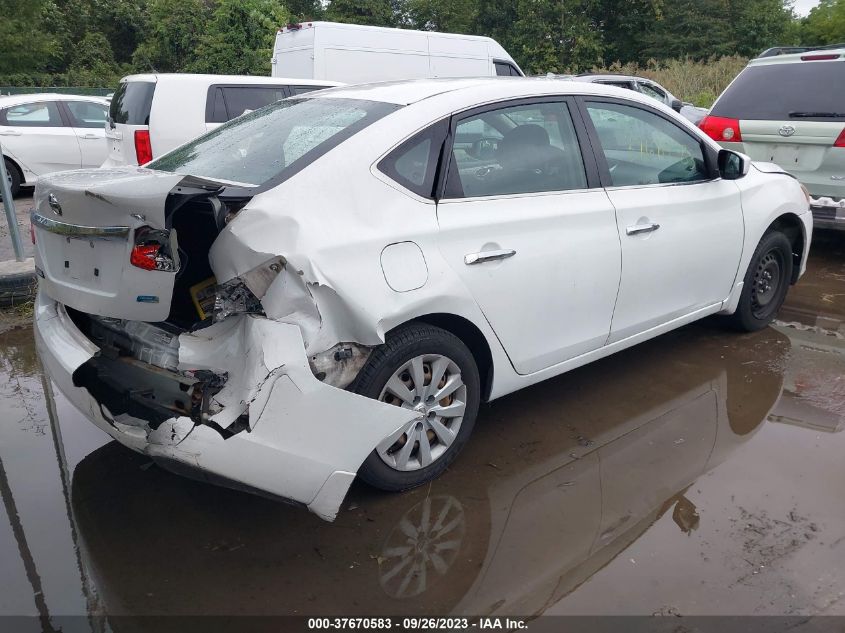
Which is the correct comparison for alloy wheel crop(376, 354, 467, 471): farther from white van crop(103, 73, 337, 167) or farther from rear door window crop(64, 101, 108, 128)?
rear door window crop(64, 101, 108, 128)

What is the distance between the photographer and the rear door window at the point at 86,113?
11.2m

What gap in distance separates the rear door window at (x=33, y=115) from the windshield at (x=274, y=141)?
849 cm

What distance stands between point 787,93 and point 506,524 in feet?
18.2

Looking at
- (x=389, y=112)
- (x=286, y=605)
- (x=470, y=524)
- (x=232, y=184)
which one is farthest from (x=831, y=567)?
(x=232, y=184)

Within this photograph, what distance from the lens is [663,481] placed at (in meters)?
3.43

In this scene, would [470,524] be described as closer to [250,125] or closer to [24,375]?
[250,125]

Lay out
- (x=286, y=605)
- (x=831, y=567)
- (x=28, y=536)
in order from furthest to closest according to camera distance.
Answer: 1. (x=28, y=536)
2. (x=831, y=567)
3. (x=286, y=605)

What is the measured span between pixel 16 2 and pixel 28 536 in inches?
1329

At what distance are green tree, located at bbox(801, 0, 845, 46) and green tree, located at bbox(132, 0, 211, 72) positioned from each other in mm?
29855

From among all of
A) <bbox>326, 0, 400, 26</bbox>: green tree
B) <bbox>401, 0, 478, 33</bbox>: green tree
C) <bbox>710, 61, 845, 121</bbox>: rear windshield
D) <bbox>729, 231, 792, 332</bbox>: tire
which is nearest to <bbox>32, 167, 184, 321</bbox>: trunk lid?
<bbox>729, 231, 792, 332</bbox>: tire

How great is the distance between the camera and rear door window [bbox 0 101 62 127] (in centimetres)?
1086

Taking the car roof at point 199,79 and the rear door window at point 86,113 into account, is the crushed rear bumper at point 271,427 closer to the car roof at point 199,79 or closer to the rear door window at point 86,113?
the car roof at point 199,79

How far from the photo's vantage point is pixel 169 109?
811 centimetres


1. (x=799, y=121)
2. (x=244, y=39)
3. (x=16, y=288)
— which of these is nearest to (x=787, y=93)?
(x=799, y=121)
